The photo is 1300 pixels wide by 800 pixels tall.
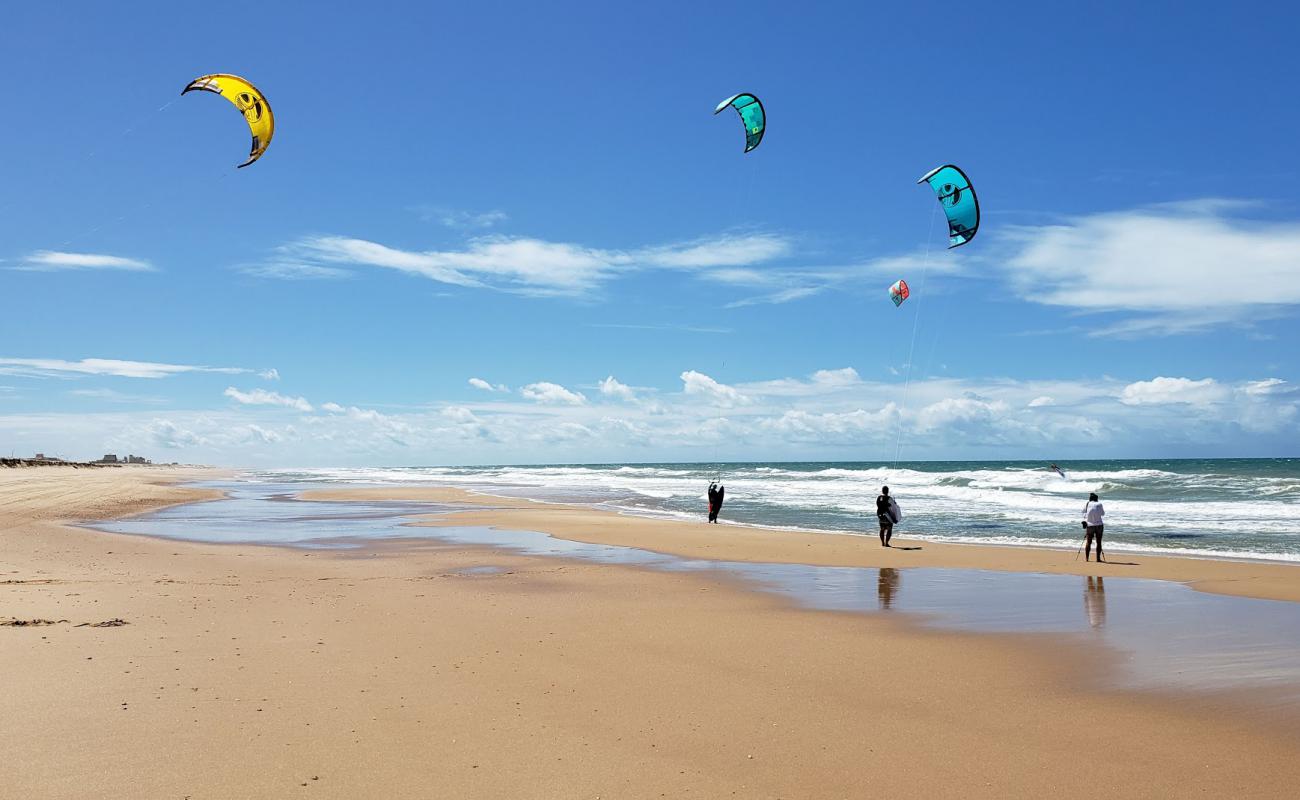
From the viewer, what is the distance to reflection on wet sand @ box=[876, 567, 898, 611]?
37.4 feet

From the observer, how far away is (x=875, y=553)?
56.6 feet

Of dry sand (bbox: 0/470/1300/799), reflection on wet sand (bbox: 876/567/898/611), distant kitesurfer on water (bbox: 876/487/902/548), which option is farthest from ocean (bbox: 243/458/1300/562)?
dry sand (bbox: 0/470/1300/799)

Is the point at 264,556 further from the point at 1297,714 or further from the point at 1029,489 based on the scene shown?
the point at 1029,489

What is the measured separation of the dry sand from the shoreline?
5997 mm

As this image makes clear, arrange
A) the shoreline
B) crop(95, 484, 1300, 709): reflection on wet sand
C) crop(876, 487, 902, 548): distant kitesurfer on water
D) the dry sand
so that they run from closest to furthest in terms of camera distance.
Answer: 1. the dry sand
2. crop(95, 484, 1300, 709): reflection on wet sand
3. the shoreline
4. crop(876, 487, 902, 548): distant kitesurfer on water

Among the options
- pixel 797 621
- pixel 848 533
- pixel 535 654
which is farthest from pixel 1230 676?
pixel 848 533

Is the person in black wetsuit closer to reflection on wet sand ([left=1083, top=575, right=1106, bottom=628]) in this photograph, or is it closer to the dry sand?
reflection on wet sand ([left=1083, top=575, right=1106, bottom=628])

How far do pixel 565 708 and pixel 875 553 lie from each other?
476 inches

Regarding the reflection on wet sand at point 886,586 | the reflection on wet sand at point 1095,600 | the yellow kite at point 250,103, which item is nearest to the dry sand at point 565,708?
the reflection on wet sand at point 886,586

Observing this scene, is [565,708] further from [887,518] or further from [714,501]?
[714,501]

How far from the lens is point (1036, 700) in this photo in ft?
22.0

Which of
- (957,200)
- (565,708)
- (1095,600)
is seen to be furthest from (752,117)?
(565,708)

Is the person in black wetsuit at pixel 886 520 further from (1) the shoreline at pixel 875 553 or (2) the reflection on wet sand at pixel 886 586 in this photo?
(2) the reflection on wet sand at pixel 886 586

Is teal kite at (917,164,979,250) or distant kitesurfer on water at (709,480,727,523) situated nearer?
teal kite at (917,164,979,250)
